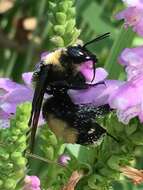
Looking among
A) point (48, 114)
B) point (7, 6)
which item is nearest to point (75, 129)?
point (48, 114)

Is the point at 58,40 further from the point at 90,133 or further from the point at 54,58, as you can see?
the point at 90,133

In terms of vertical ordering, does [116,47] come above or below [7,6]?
below

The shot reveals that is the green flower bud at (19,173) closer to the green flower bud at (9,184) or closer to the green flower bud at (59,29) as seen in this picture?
the green flower bud at (9,184)

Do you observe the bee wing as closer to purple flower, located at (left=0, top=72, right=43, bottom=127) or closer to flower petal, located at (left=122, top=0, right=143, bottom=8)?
purple flower, located at (left=0, top=72, right=43, bottom=127)

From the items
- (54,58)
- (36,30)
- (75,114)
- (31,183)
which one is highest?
(36,30)

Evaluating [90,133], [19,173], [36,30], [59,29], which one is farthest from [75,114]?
[36,30]

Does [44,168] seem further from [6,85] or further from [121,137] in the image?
[121,137]
